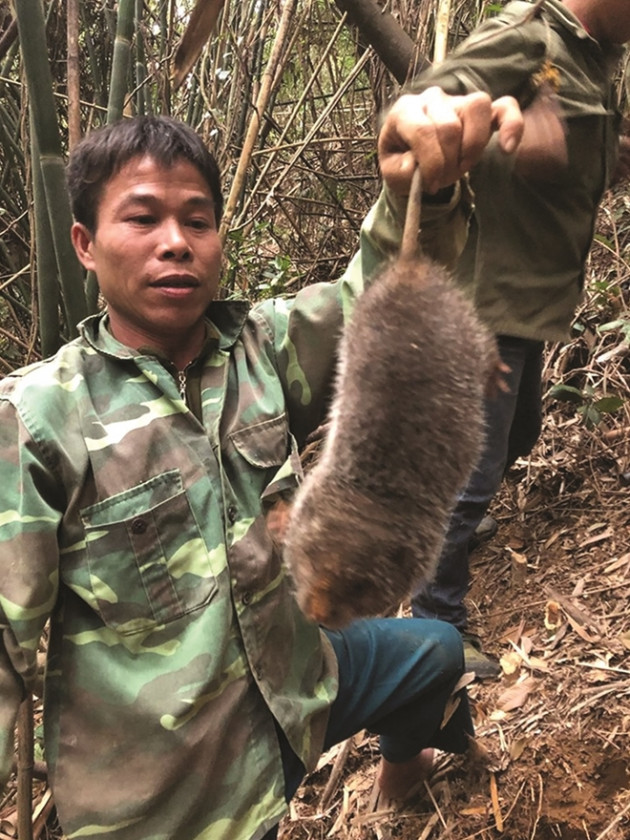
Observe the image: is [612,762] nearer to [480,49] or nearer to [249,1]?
[480,49]

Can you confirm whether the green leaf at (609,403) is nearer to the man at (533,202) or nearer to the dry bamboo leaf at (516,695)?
the man at (533,202)

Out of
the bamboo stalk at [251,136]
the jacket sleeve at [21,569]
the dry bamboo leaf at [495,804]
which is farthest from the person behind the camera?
the bamboo stalk at [251,136]

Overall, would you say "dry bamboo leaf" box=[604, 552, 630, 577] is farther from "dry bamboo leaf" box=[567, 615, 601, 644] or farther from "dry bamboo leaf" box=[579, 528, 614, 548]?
"dry bamboo leaf" box=[567, 615, 601, 644]

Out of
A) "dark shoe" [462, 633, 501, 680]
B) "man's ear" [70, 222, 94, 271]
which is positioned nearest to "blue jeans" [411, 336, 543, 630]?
"dark shoe" [462, 633, 501, 680]

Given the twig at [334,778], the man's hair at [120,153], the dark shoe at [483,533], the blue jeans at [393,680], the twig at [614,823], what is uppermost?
the man's hair at [120,153]

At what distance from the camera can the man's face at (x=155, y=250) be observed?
1310mm

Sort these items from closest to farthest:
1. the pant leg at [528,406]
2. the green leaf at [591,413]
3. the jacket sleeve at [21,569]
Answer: the jacket sleeve at [21,569]
the pant leg at [528,406]
the green leaf at [591,413]

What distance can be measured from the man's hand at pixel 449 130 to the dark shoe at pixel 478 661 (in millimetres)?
1561

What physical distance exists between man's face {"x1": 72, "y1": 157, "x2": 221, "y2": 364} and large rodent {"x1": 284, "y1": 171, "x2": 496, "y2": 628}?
19.7 inches

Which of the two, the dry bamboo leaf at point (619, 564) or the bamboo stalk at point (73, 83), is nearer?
the bamboo stalk at point (73, 83)

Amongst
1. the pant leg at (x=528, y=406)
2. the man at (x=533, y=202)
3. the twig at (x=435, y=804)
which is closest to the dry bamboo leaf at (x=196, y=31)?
the man at (x=533, y=202)

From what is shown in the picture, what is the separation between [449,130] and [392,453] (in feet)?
1.39

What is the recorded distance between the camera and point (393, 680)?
1.50m

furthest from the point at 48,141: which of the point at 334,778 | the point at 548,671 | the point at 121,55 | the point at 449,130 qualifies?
the point at 548,671
